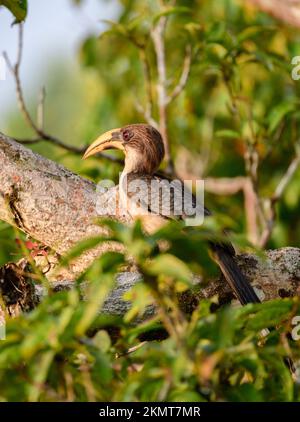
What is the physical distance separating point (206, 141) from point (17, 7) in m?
2.98

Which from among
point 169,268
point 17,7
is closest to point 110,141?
point 17,7

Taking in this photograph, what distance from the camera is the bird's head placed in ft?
15.6

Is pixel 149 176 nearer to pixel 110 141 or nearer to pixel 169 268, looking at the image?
pixel 110 141

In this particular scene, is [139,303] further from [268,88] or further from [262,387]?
[268,88]

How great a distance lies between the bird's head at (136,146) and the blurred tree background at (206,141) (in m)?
0.17

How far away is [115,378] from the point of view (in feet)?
7.72

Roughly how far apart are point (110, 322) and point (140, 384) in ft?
0.75

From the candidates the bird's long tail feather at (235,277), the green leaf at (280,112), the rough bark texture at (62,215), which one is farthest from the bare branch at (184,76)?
the bird's long tail feather at (235,277)

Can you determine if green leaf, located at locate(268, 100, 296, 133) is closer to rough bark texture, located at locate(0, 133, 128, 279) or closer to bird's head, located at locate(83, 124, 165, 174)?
bird's head, located at locate(83, 124, 165, 174)

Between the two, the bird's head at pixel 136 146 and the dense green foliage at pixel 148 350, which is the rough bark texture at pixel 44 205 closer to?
the bird's head at pixel 136 146

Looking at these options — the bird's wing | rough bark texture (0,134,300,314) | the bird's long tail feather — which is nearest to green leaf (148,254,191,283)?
the bird's long tail feather

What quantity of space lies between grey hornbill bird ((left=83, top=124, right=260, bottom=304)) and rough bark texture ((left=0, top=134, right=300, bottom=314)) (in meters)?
0.10

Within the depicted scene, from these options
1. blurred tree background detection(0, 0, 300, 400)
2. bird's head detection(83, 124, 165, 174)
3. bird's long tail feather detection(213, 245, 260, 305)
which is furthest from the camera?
→ bird's head detection(83, 124, 165, 174)

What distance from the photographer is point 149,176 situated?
448 cm
